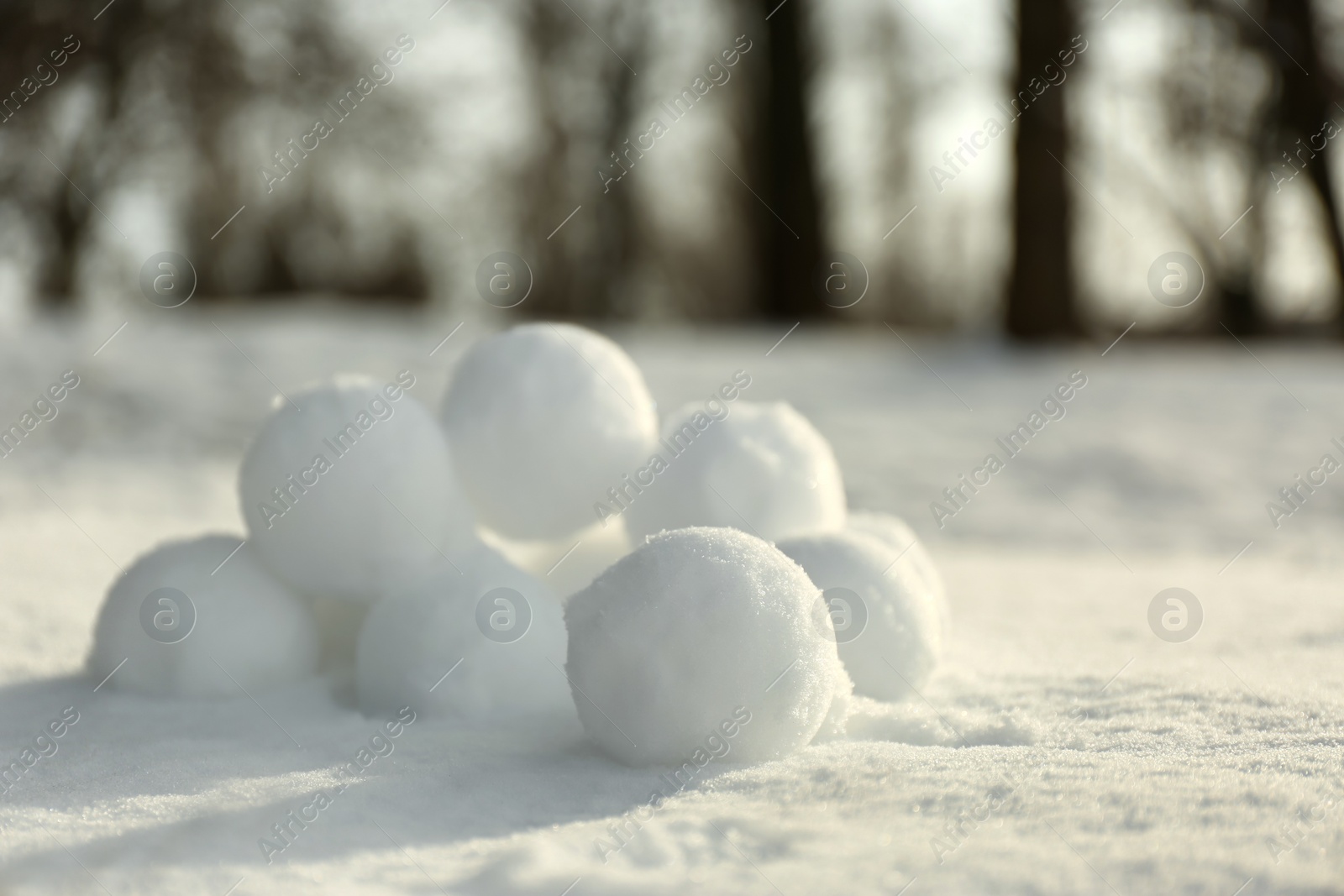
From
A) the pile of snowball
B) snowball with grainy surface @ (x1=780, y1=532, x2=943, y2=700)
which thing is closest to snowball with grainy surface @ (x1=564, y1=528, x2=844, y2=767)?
the pile of snowball

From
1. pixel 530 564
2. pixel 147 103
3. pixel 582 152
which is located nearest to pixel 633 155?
pixel 582 152

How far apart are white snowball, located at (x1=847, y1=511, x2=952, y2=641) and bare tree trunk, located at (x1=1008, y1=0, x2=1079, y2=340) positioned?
6221 mm

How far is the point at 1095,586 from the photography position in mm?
4684

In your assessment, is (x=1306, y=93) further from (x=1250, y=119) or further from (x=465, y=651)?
(x=465, y=651)

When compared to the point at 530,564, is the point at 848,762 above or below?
below

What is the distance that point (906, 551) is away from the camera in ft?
10.7

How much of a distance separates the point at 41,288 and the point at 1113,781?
32.5 feet

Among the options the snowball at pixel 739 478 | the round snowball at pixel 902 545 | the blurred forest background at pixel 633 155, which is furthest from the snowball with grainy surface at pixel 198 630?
the blurred forest background at pixel 633 155

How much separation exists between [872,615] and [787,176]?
30.1 feet

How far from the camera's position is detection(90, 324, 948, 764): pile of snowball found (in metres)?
2.46

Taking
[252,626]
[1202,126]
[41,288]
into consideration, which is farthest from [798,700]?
[1202,126]

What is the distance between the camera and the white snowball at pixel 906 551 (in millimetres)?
3178

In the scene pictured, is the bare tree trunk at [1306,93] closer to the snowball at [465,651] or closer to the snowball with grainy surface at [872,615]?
the snowball with grainy surface at [872,615]

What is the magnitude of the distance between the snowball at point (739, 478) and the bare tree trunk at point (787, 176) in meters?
8.51
